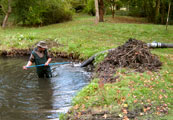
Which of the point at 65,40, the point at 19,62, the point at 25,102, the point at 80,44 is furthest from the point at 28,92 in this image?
the point at 65,40

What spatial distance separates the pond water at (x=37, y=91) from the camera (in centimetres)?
538

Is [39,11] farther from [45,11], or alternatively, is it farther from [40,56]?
[40,56]

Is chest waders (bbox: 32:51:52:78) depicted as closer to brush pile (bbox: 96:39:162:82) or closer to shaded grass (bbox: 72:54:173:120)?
brush pile (bbox: 96:39:162:82)

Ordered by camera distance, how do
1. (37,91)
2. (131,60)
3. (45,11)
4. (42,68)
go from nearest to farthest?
(37,91), (131,60), (42,68), (45,11)

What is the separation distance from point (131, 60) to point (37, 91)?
339 centimetres

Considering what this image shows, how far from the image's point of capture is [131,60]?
7344 mm

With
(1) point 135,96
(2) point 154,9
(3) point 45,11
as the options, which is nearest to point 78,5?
(2) point 154,9

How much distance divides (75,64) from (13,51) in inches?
172

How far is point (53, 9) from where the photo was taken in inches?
883

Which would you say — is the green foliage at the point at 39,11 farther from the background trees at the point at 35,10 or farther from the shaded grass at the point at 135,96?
the shaded grass at the point at 135,96

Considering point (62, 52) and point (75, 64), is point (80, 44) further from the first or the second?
point (75, 64)

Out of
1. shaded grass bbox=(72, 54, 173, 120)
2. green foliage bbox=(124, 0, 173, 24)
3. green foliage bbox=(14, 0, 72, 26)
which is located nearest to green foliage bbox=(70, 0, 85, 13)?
green foliage bbox=(124, 0, 173, 24)

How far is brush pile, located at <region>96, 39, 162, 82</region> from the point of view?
23.3 ft

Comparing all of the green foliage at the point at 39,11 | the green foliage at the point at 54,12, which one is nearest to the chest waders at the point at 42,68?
the green foliage at the point at 39,11
